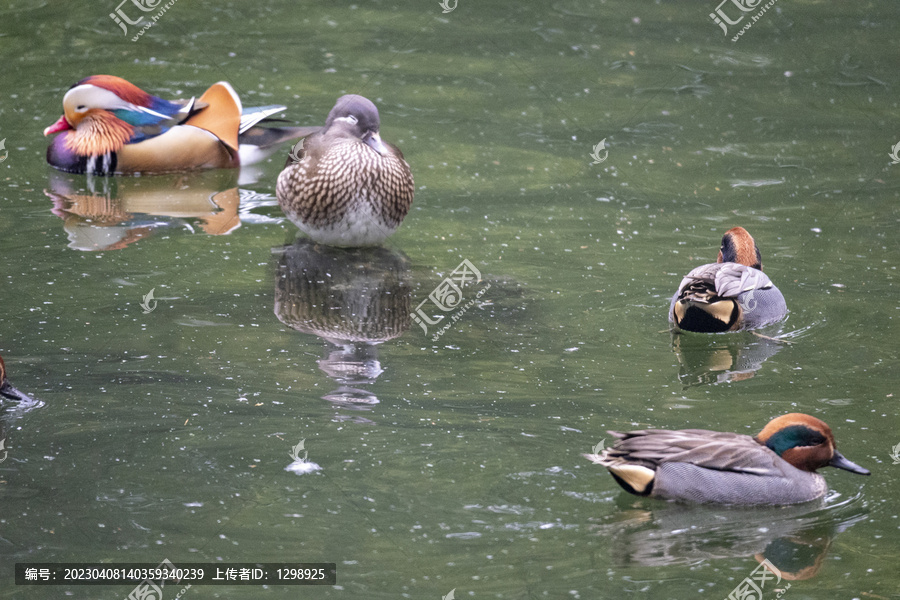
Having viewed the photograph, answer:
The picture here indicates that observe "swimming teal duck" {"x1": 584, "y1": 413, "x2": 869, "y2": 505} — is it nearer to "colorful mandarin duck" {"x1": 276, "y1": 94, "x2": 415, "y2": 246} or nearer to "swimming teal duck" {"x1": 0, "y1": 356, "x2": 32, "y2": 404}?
"swimming teal duck" {"x1": 0, "y1": 356, "x2": 32, "y2": 404}

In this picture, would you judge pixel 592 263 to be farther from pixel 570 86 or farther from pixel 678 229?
pixel 570 86

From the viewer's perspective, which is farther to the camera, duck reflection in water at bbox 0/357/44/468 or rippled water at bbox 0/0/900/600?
duck reflection in water at bbox 0/357/44/468

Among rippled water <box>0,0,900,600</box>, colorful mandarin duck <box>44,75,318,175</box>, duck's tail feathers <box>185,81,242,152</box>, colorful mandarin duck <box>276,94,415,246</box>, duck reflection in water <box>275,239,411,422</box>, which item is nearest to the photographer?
rippled water <box>0,0,900,600</box>

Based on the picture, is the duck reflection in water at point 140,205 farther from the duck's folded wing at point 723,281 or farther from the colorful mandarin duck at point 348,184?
the duck's folded wing at point 723,281

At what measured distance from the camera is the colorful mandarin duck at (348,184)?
7242mm

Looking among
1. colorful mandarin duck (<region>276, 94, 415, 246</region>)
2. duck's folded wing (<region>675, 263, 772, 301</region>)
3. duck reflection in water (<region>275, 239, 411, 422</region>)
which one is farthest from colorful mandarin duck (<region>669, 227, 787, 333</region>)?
colorful mandarin duck (<region>276, 94, 415, 246</region>)

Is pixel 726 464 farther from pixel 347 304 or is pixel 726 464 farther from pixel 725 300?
pixel 347 304

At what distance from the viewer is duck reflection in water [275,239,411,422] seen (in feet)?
Answer: 18.8

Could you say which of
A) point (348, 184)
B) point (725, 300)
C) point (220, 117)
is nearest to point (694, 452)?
point (725, 300)

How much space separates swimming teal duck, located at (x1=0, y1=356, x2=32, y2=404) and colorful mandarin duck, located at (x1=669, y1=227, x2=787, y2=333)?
342cm

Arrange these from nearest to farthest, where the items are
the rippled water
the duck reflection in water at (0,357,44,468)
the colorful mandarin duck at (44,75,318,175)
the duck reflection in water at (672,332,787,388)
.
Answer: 1. the rippled water
2. the duck reflection in water at (0,357,44,468)
3. the duck reflection in water at (672,332,787,388)
4. the colorful mandarin duck at (44,75,318,175)

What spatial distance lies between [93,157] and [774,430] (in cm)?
597

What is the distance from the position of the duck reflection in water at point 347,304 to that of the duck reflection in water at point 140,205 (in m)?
0.84

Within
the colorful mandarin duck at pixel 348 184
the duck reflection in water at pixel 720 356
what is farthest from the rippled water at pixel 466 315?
the colorful mandarin duck at pixel 348 184
